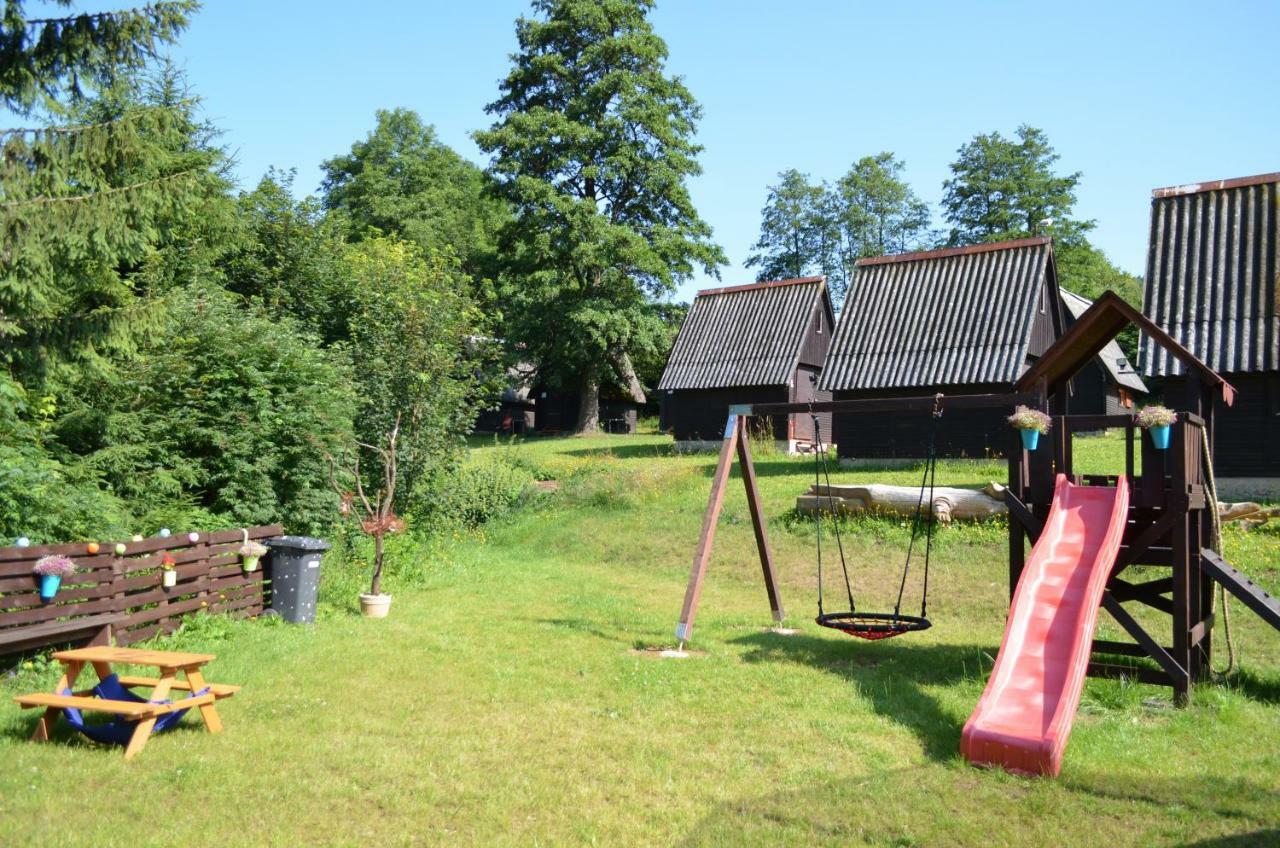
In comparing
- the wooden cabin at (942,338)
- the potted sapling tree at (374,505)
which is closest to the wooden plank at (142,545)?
the potted sapling tree at (374,505)

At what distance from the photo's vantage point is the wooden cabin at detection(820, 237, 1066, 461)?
22688mm

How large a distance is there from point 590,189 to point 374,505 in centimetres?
2632

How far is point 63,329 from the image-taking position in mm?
9820

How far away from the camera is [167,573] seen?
30.1 feet

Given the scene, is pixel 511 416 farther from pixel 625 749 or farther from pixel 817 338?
pixel 625 749

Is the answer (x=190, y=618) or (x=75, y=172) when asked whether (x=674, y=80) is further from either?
(x=190, y=618)

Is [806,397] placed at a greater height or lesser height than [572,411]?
greater

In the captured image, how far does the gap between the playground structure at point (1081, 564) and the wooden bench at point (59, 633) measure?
16.4 ft

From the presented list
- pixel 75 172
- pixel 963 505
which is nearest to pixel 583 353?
pixel 963 505

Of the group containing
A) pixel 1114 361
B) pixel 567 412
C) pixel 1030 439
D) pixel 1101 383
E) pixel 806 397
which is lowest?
pixel 1030 439

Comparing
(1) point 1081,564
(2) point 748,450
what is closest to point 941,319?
(2) point 748,450

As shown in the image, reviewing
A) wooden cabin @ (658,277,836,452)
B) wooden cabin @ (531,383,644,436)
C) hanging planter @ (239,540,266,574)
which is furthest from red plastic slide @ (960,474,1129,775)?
wooden cabin @ (531,383,644,436)

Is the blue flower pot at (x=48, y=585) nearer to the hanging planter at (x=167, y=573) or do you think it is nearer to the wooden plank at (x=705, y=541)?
the hanging planter at (x=167, y=573)

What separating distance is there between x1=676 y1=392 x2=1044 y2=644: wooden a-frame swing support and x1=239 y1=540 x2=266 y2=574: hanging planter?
15.0ft
